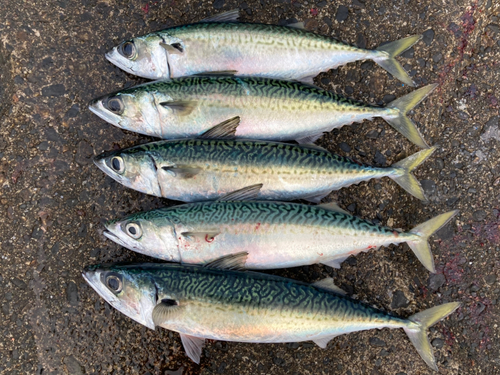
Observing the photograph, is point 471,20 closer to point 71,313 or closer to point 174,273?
point 174,273

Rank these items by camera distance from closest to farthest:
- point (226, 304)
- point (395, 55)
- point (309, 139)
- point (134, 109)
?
point (226, 304), point (134, 109), point (309, 139), point (395, 55)

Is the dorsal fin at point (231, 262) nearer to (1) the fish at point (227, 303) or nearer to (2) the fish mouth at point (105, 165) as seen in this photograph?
(1) the fish at point (227, 303)

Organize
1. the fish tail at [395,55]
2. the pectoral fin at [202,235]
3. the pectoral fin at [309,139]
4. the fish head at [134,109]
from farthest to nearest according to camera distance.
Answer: the fish tail at [395,55]
the pectoral fin at [309,139]
the fish head at [134,109]
the pectoral fin at [202,235]

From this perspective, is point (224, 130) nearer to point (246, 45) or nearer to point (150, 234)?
point (246, 45)

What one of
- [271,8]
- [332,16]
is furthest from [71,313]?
[332,16]

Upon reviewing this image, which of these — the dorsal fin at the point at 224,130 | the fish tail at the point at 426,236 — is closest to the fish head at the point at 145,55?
the dorsal fin at the point at 224,130

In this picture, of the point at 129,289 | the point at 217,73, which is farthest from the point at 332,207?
the point at 129,289


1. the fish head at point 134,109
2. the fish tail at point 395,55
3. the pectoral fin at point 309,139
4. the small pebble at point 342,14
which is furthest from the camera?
the small pebble at point 342,14
